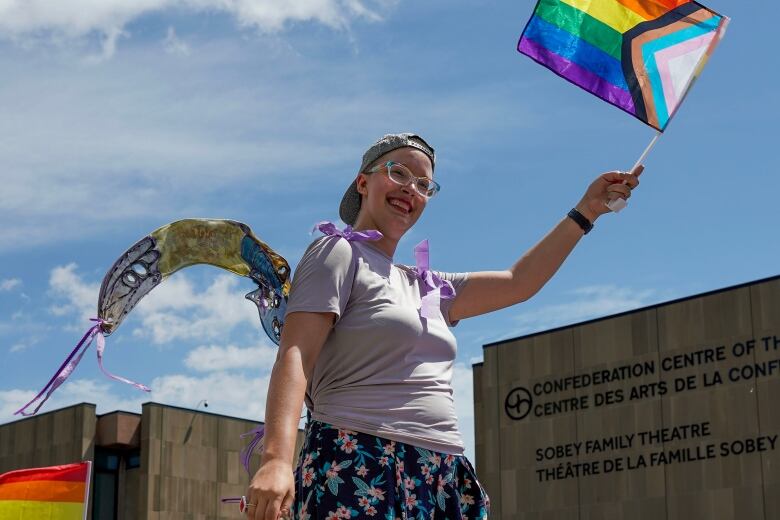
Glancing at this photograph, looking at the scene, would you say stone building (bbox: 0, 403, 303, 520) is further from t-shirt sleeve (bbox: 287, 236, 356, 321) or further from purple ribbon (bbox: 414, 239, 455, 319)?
t-shirt sleeve (bbox: 287, 236, 356, 321)

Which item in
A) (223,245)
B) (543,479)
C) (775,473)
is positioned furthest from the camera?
(543,479)

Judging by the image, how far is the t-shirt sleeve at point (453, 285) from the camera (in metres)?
3.85

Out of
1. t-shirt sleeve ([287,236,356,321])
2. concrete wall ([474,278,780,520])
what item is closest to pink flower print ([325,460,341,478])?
t-shirt sleeve ([287,236,356,321])

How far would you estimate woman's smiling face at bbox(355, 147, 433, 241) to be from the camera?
3.73 m

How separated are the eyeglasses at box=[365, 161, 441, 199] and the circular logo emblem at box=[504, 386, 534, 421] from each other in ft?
81.8

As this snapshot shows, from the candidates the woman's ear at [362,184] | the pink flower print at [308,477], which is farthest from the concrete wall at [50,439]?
the pink flower print at [308,477]

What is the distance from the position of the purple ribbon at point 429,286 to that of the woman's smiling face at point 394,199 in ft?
0.41

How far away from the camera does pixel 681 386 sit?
25.6 m

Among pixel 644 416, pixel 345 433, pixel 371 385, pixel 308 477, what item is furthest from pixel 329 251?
pixel 644 416

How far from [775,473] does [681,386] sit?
7.99ft

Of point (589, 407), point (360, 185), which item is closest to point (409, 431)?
point (360, 185)

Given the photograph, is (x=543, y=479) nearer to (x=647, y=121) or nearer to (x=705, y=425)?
(x=705, y=425)

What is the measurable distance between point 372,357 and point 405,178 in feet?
1.78

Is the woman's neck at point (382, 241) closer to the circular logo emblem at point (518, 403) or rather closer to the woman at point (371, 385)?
the woman at point (371, 385)
